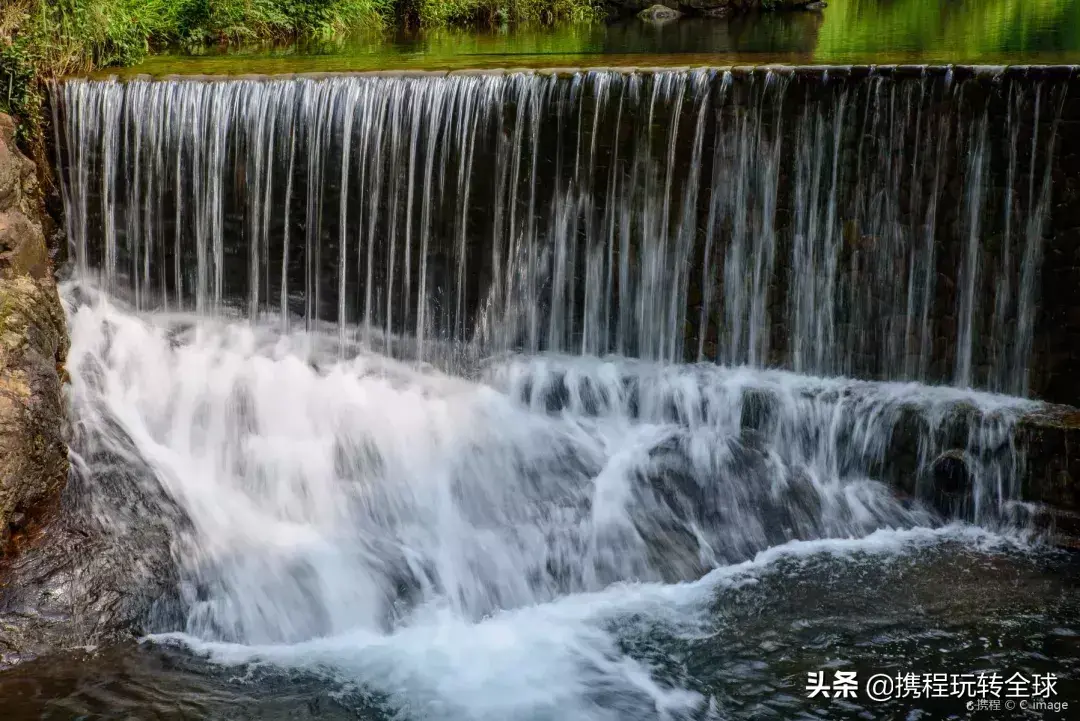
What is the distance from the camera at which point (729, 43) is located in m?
15.8

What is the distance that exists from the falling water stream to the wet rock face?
30cm

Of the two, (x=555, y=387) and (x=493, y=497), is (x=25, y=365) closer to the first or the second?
(x=493, y=497)

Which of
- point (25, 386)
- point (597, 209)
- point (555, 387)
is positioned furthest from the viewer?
point (597, 209)

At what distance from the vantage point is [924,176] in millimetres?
7922

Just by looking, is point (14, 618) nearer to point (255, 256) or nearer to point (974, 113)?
point (255, 256)

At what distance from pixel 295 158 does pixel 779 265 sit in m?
3.93

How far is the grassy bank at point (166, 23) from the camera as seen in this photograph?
946 centimetres

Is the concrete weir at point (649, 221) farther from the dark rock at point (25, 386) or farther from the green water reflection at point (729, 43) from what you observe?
the dark rock at point (25, 386)

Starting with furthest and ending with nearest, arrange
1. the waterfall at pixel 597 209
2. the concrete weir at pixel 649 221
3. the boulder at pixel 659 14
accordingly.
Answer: the boulder at pixel 659 14 < the waterfall at pixel 597 209 < the concrete weir at pixel 649 221

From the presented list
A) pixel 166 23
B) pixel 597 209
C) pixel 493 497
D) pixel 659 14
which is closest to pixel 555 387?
pixel 493 497

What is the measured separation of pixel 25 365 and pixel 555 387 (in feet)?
12.1

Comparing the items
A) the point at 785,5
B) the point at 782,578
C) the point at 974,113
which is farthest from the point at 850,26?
the point at 782,578

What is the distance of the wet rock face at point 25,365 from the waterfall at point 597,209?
1025 millimetres

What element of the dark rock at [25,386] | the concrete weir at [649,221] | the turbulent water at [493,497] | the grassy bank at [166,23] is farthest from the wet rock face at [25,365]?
the concrete weir at [649,221]
